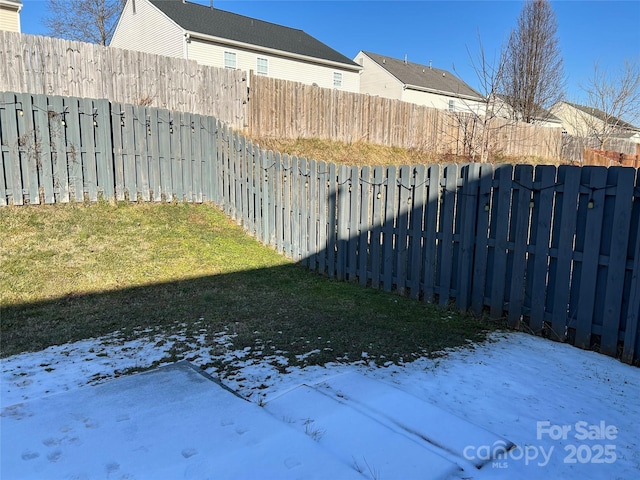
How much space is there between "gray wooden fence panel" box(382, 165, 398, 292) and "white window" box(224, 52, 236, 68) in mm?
18888

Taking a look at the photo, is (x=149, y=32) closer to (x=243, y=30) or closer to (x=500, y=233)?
(x=243, y=30)

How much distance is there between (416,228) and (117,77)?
26.8 ft

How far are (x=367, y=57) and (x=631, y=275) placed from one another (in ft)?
112

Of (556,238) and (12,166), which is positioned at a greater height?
(12,166)

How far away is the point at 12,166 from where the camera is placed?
717cm

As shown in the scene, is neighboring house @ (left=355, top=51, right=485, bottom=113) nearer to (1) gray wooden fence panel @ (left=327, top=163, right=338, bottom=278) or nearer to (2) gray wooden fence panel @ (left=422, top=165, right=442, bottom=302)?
(1) gray wooden fence panel @ (left=327, top=163, right=338, bottom=278)

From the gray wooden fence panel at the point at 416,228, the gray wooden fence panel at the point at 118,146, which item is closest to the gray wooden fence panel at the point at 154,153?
the gray wooden fence panel at the point at 118,146

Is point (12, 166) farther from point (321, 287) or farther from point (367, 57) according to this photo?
point (367, 57)

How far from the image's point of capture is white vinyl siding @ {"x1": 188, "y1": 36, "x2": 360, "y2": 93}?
70.2ft

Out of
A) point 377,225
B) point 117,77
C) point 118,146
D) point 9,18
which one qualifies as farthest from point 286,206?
point 9,18

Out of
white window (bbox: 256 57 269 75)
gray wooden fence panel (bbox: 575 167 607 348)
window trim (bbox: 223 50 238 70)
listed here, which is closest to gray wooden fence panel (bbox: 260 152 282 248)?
gray wooden fence panel (bbox: 575 167 607 348)

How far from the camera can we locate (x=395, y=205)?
575cm

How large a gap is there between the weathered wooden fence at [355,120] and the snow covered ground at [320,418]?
32.0ft

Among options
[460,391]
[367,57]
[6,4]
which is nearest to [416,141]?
[460,391]
